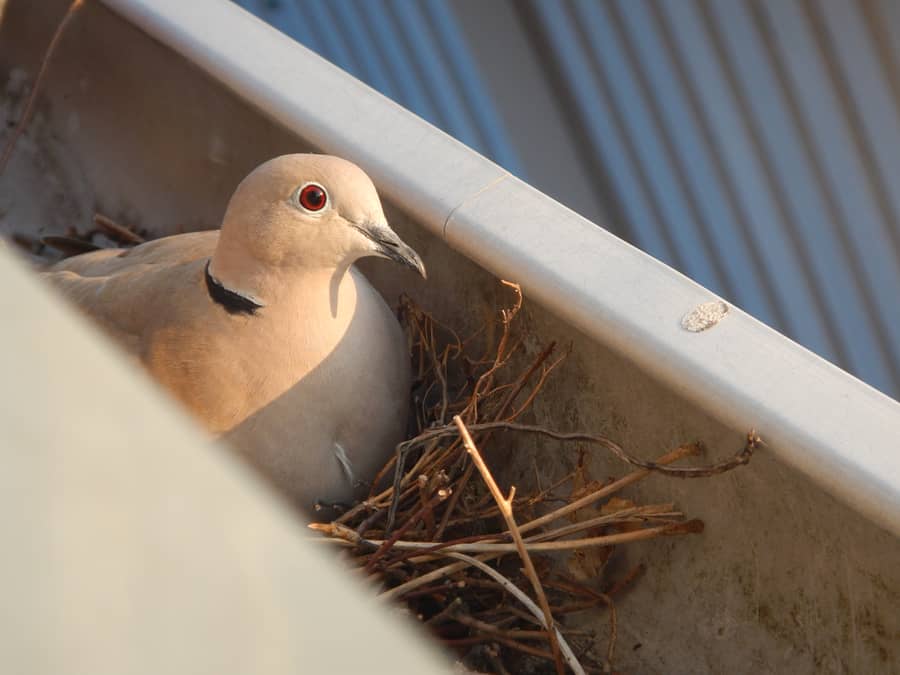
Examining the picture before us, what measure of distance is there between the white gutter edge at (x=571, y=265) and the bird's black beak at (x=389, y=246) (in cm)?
5

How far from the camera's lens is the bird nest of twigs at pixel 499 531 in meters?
1.12

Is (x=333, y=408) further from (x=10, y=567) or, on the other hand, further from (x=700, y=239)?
(x=700, y=239)

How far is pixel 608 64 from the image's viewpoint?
114 inches

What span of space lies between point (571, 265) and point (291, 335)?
1.11 feet

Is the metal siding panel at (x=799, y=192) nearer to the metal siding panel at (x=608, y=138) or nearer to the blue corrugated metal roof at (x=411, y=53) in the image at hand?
the metal siding panel at (x=608, y=138)

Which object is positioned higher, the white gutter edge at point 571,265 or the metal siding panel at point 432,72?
the white gutter edge at point 571,265

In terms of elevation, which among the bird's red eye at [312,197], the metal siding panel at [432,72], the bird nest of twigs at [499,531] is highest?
the bird's red eye at [312,197]

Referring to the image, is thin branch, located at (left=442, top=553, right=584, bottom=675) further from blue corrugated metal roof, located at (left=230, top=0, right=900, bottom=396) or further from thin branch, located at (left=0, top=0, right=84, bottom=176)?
blue corrugated metal roof, located at (left=230, top=0, right=900, bottom=396)

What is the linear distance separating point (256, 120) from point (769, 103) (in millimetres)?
1469

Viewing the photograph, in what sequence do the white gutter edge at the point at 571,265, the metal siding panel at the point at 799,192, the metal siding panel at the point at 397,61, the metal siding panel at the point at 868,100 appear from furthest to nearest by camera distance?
the metal siding panel at the point at 397,61, the metal siding panel at the point at 799,192, the metal siding panel at the point at 868,100, the white gutter edge at the point at 571,265

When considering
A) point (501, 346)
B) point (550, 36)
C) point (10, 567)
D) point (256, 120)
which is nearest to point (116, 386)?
point (10, 567)

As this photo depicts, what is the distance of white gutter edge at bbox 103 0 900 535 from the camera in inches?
35.8

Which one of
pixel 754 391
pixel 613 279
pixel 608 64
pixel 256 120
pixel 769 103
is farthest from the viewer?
pixel 608 64

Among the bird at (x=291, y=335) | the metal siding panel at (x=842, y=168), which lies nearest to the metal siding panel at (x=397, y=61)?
the metal siding panel at (x=842, y=168)
